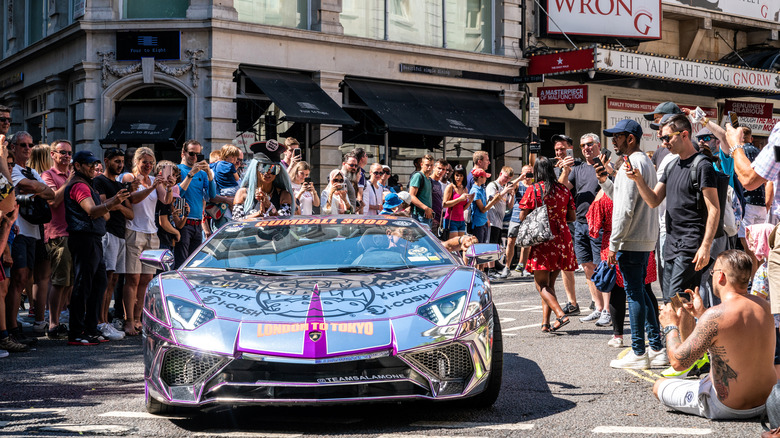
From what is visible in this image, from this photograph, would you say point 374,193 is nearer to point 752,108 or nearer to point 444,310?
point 444,310

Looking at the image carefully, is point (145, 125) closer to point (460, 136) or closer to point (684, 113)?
point (460, 136)

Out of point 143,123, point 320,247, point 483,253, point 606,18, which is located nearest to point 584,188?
point 483,253

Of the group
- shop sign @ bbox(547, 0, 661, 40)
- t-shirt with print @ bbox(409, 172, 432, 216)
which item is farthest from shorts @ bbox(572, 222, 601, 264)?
shop sign @ bbox(547, 0, 661, 40)

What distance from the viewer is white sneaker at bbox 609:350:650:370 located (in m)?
7.13

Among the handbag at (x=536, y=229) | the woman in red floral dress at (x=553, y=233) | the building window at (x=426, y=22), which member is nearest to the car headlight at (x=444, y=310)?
the woman in red floral dress at (x=553, y=233)

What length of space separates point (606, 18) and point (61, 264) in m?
20.5

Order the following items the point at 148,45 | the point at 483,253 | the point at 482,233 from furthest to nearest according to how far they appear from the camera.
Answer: the point at 148,45
the point at 482,233
the point at 483,253

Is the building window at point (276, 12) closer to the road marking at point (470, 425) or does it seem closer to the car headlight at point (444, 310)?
the car headlight at point (444, 310)

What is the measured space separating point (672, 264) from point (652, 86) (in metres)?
23.4

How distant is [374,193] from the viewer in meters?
14.6

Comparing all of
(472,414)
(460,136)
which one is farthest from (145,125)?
(472,414)

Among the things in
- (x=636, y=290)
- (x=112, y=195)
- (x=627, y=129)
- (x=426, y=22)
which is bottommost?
(x=636, y=290)

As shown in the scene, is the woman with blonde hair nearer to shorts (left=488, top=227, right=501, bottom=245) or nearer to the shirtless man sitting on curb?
the shirtless man sitting on curb

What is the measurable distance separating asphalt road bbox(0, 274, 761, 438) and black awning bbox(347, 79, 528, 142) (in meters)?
14.4
